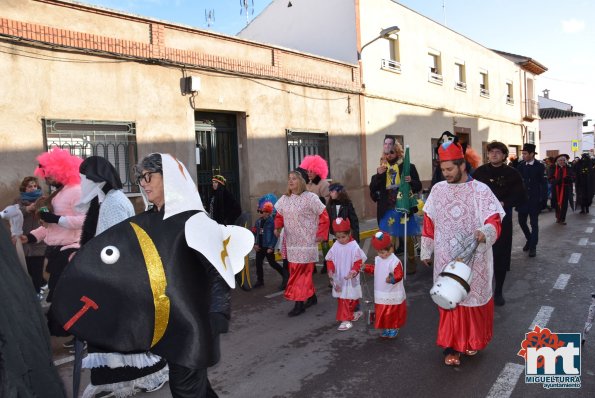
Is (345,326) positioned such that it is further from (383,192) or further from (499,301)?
(383,192)

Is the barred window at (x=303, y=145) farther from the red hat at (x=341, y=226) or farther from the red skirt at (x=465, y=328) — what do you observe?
the red skirt at (x=465, y=328)

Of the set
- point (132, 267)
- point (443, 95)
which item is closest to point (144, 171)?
point (132, 267)

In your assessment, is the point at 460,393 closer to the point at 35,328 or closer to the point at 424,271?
the point at 35,328

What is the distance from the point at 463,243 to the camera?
4.16 metres

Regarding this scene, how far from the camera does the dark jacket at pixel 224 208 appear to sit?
870 centimetres

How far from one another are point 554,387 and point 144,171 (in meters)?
3.44

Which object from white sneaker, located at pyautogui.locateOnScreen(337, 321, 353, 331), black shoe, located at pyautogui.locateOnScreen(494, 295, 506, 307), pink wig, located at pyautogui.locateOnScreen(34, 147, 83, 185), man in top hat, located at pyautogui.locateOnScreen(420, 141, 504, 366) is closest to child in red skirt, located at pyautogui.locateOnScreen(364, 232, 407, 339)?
white sneaker, located at pyautogui.locateOnScreen(337, 321, 353, 331)

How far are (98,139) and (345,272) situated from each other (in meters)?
6.10

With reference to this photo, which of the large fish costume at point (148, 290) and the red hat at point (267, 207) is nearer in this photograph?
the large fish costume at point (148, 290)

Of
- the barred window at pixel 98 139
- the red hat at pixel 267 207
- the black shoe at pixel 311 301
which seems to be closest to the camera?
the black shoe at pixel 311 301

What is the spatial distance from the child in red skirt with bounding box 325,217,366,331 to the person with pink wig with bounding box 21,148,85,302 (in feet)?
8.86

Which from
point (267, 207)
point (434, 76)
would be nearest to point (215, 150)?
point (267, 207)

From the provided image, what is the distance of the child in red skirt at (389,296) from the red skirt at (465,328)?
763mm

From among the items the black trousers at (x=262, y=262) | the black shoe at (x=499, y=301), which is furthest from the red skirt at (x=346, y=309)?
the black trousers at (x=262, y=262)
